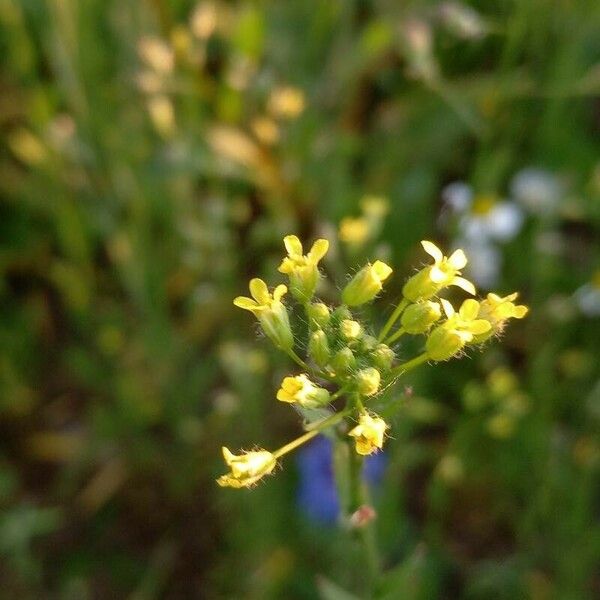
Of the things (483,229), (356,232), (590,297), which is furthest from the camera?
(483,229)

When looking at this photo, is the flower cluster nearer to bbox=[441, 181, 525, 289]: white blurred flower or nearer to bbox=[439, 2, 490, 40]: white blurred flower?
bbox=[439, 2, 490, 40]: white blurred flower

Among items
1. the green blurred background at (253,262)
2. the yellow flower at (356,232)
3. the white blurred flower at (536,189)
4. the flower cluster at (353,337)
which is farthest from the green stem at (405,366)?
the white blurred flower at (536,189)

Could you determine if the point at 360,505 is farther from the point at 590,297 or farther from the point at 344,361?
the point at 590,297

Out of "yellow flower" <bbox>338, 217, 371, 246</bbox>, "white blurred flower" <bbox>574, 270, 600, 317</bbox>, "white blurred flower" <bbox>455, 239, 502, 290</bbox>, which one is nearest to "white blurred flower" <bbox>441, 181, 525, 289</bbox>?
"white blurred flower" <bbox>455, 239, 502, 290</bbox>

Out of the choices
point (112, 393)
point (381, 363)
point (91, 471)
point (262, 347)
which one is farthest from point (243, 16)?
point (381, 363)

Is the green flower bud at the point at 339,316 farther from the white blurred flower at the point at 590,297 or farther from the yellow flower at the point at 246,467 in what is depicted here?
the white blurred flower at the point at 590,297

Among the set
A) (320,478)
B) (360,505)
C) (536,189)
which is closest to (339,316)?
(360,505)

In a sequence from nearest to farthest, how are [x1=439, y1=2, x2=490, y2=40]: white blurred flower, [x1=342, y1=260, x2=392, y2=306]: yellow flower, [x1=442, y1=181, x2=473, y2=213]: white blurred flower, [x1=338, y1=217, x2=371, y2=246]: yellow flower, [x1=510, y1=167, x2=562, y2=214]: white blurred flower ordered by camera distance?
[x1=342, y1=260, x2=392, y2=306]: yellow flower → [x1=338, y1=217, x2=371, y2=246]: yellow flower → [x1=439, y1=2, x2=490, y2=40]: white blurred flower → [x1=442, y1=181, x2=473, y2=213]: white blurred flower → [x1=510, y1=167, x2=562, y2=214]: white blurred flower
